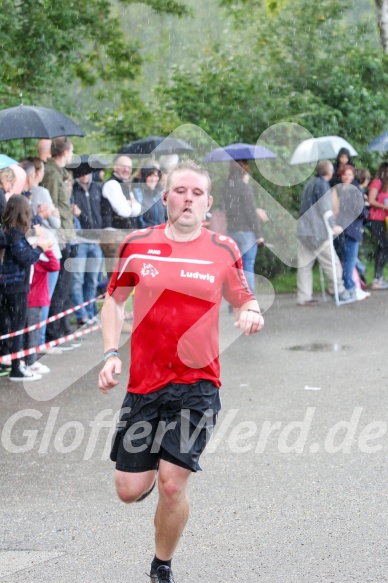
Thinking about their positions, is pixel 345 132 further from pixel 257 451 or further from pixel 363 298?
pixel 257 451

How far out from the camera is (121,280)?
4.79m

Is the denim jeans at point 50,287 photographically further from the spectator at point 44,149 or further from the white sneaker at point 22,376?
the spectator at point 44,149

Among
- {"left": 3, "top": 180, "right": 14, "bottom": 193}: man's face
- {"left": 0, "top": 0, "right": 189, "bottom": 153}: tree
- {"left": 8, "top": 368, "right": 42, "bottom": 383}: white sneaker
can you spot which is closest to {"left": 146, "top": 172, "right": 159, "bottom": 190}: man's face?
{"left": 0, "top": 0, "right": 189, "bottom": 153}: tree

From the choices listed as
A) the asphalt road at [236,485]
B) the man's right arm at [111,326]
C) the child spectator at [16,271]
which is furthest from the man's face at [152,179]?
the man's right arm at [111,326]

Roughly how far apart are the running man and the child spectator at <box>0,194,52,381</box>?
14.9 feet

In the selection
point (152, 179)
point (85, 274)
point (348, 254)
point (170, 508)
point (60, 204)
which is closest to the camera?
point (170, 508)

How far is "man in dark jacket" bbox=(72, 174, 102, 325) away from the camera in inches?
489

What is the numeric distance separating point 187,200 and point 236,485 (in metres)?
2.25

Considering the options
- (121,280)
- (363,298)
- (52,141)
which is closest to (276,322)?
(363,298)

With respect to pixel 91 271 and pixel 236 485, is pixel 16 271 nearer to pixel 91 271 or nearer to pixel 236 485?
pixel 91 271

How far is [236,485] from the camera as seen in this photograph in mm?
6262

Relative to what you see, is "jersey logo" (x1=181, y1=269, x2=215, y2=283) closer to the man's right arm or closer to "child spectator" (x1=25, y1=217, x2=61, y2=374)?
the man's right arm

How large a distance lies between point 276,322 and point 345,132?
6.83m

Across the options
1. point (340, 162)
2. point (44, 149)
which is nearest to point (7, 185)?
point (44, 149)
